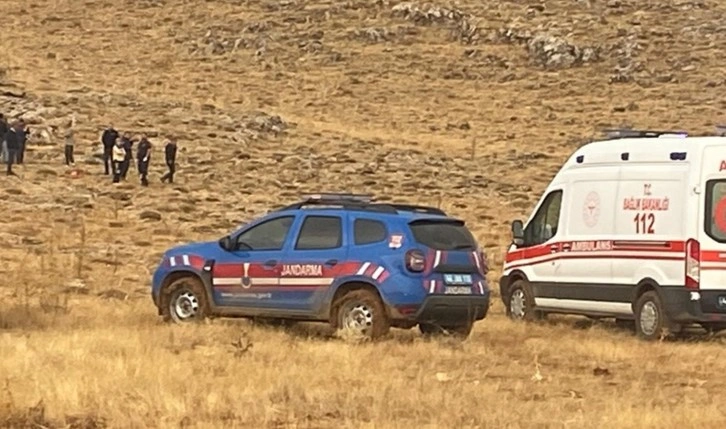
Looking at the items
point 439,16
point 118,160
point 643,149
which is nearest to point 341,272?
point 643,149

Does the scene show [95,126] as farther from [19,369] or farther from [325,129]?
[19,369]

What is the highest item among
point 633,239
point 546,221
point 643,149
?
point 643,149

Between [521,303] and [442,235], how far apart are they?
157 inches

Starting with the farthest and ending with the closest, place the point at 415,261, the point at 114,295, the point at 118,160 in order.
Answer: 1. the point at 118,160
2. the point at 114,295
3. the point at 415,261

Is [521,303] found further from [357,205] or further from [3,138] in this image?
[3,138]

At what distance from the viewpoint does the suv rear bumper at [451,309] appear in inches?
579

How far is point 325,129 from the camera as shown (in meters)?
48.2

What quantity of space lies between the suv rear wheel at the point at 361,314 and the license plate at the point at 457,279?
2.49 ft

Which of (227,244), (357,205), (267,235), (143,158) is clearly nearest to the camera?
(357,205)

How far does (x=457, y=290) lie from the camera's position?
1496 centimetres

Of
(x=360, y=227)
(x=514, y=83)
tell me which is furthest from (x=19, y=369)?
(x=514, y=83)

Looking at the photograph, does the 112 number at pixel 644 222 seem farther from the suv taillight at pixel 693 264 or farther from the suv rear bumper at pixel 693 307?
the suv rear bumper at pixel 693 307

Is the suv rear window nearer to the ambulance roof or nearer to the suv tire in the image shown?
the ambulance roof

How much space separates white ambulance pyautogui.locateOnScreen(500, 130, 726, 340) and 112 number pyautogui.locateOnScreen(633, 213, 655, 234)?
12 mm
